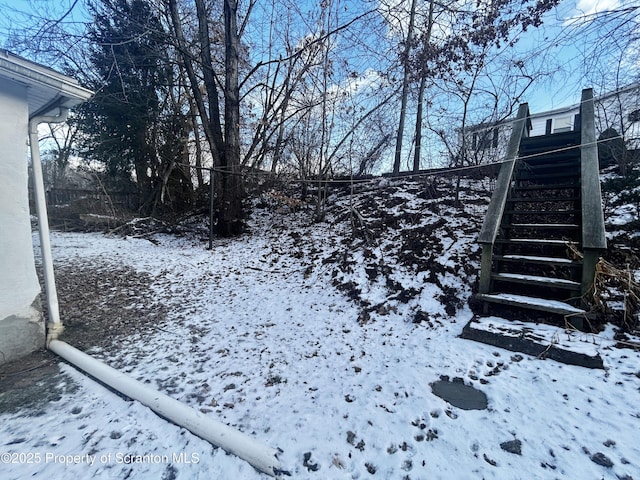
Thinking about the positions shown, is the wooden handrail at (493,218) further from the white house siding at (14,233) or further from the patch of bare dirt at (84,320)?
the white house siding at (14,233)

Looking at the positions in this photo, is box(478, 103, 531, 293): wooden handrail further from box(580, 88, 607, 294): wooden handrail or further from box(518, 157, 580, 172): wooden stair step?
box(580, 88, 607, 294): wooden handrail

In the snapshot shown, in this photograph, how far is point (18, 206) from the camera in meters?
2.68

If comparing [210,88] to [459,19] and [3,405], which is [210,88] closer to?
[459,19]

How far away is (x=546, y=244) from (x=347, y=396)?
323 cm

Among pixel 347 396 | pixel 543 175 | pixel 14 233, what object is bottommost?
pixel 347 396

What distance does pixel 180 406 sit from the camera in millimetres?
2133

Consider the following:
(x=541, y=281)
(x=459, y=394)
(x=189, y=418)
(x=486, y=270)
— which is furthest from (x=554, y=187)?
(x=189, y=418)

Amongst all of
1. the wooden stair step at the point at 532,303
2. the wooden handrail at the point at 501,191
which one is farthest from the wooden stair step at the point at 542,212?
the wooden stair step at the point at 532,303

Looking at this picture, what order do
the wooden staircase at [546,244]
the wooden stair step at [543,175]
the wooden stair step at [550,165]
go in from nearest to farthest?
the wooden staircase at [546,244], the wooden stair step at [543,175], the wooden stair step at [550,165]

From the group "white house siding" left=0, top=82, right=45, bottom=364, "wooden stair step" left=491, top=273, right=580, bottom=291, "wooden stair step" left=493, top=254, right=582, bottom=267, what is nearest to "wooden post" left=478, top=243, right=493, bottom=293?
"wooden stair step" left=491, top=273, right=580, bottom=291

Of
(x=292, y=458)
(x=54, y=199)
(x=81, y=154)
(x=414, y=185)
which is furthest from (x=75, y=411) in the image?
(x=54, y=199)

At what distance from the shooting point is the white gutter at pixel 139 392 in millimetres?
1814

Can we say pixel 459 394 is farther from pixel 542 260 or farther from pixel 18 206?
pixel 18 206

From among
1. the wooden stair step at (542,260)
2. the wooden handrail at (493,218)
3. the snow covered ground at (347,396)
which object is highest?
the wooden handrail at (493,218)
